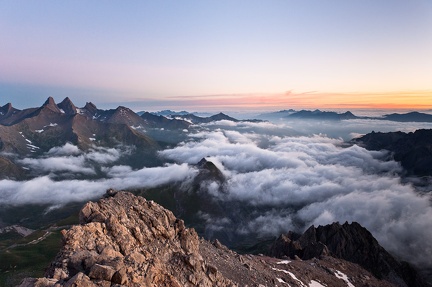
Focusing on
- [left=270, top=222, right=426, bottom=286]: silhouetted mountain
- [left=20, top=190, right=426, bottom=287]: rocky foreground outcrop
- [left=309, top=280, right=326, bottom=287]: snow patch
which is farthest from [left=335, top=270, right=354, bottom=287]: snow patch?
[left=270, top=222, right=426, bottom=286]: silhouetted mountain

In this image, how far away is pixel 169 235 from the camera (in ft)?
160

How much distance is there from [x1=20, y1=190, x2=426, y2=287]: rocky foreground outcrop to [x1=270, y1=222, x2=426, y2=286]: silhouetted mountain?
7750 centimetres

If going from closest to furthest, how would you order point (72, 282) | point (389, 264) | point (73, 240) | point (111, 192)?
point (72, 282) → point (73, 240) → point (111, 192) → point (389, 264)

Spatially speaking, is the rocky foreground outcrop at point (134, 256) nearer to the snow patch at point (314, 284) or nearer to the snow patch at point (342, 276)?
the snow patch at point (314, 284)

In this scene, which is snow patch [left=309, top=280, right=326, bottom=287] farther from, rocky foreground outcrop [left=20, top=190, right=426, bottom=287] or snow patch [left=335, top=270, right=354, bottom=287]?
snow patch [left=335, top=270, right=354, bottom=287]

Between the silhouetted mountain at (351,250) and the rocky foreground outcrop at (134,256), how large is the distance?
7750 centimetres

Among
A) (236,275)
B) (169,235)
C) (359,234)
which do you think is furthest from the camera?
(359,234)

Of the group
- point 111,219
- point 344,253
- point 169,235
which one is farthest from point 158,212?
point 344,253

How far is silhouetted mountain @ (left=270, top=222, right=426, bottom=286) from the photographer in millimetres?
150000

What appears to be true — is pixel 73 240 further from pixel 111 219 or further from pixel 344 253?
pixel 344 253

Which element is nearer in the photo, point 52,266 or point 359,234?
point 52,266

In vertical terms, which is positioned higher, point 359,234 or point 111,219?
point 111,219

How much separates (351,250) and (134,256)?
575 feet

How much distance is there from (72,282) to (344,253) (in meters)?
181
